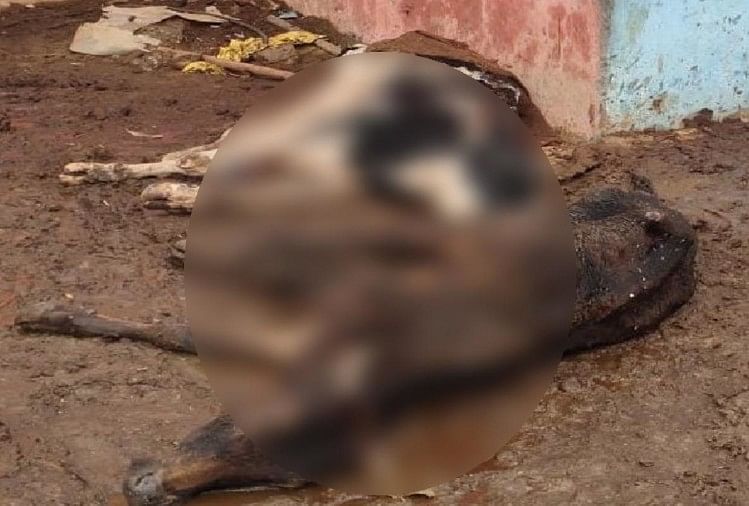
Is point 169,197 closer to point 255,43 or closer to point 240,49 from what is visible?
point 240,49

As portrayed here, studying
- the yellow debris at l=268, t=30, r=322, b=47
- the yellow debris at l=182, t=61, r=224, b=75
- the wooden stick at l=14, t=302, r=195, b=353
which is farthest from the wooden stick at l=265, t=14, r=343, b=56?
the wooden stick at l=14, t=302, r=195, b=353

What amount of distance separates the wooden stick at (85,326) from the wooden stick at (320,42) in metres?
4.15

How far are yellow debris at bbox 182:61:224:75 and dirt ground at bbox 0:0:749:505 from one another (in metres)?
1.47

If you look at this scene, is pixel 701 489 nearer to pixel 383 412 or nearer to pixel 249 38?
pixel 383 412

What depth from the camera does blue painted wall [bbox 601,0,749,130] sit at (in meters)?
5.19

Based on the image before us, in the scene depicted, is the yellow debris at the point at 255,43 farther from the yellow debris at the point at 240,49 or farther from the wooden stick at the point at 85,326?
the wooden stick at the point at 85,326

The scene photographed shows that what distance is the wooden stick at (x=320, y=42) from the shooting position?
7.51 meters

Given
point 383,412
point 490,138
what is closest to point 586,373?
point 383,412

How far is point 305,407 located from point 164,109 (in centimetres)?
457

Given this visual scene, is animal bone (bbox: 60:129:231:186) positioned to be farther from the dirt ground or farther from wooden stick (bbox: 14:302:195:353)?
wooden stick (bbox: 14:302:195:353)

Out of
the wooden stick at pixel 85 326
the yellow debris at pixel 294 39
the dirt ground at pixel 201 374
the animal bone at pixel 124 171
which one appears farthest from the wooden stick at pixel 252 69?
the wooden stick at pixel 85 326

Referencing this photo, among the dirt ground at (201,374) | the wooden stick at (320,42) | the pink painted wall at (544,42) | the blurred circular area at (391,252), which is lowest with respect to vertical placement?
the dirt ground at (201,374)

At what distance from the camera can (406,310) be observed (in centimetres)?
169

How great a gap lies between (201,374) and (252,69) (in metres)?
4.07
